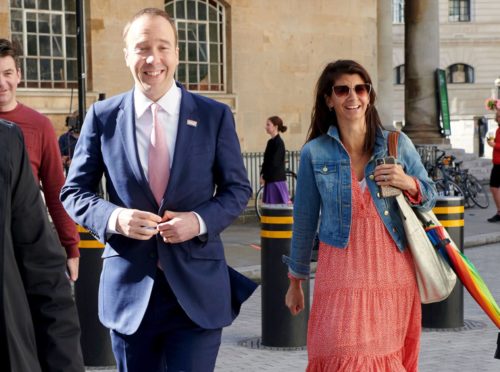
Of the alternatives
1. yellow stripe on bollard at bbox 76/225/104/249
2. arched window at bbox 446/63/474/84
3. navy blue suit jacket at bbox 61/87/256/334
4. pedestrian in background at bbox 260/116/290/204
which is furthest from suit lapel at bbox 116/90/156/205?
arched window at bbox 446/63/474/84

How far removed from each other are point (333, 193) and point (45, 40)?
14809mm

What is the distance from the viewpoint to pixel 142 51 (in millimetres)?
4312

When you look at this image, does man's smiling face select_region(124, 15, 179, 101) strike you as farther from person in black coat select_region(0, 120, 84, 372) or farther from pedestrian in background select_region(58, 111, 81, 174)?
pedestrian in background select_region(58, 111, 81, 174)

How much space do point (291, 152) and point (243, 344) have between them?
1330 cm

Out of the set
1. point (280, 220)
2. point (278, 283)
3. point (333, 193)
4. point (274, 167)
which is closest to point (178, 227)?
point (333, 193)

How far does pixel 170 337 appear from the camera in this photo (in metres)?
4.34

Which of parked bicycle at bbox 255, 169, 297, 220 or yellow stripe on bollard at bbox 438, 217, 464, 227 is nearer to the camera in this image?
yellow stripe on bollard at bbox 438, 217, 464, 227

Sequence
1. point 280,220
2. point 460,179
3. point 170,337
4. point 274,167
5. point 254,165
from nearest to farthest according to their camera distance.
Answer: point 170,337
point 280,220
point 274,167
point 254,165
point 460,179

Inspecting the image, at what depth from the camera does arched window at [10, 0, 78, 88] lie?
1883 cm

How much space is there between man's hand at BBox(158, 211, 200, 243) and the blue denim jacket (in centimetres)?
88

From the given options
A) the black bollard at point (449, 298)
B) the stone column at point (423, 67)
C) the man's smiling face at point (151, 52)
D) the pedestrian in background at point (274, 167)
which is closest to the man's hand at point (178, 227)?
the man's smiling face at point (151, 52)

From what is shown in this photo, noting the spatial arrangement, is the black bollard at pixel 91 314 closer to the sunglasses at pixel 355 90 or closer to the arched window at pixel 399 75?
the sunglasses at pixel 355 90

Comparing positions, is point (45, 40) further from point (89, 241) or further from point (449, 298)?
point (89, 241)

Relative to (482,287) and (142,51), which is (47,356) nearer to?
(142,51)
